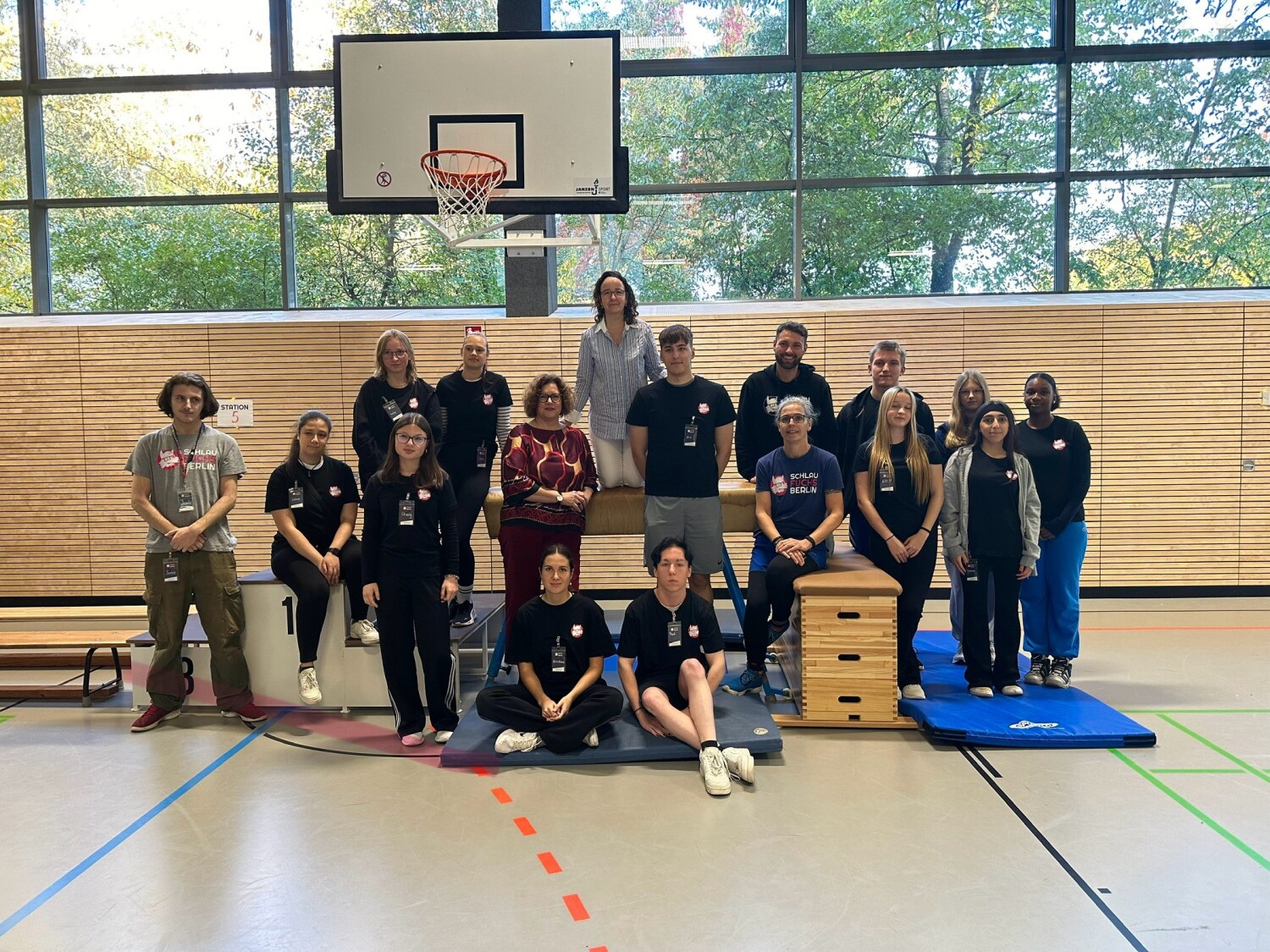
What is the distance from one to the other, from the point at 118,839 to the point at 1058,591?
4536 mm

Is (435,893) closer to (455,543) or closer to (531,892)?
(531,892)

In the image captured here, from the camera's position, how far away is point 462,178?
5.41 m

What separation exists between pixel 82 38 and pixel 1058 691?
9.04 meters

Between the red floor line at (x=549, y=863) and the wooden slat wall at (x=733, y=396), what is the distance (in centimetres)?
423

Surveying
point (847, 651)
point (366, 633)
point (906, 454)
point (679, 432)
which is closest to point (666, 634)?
point (847, 651)

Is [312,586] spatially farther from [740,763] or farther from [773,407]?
[773,407]

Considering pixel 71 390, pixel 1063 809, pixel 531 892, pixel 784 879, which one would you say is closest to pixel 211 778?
pixel 531 892

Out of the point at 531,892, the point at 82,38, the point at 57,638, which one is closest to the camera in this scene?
the point at 531,892

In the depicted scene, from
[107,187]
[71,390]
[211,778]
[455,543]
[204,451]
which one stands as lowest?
[211,778]

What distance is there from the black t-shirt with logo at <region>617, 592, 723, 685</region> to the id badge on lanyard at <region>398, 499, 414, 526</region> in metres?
1.12

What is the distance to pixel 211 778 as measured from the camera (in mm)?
4078

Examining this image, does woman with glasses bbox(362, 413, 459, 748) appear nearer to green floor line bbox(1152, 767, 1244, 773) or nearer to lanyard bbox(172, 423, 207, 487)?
lanyard bbox(172, 423, 207, 487)

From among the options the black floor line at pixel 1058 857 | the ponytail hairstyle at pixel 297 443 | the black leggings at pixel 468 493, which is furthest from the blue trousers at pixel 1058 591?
the ponytail hairstyle at pixel 297 443

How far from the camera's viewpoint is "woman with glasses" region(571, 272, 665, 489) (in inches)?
196
